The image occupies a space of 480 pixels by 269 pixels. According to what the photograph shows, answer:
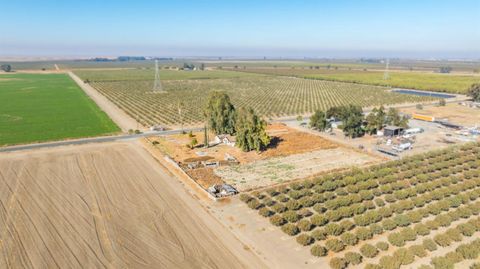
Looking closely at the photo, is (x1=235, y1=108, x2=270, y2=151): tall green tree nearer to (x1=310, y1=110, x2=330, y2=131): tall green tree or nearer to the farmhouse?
the farmhouse

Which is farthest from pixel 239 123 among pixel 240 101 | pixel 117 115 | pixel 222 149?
pixel 240 101

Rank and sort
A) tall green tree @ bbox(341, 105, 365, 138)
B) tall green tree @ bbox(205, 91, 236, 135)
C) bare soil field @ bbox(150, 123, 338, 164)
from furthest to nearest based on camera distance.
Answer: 1. tall green tree @ bbox(341, 105, 365, 138)
2. tall green tree @ bbox(205, 91, 236, 135)
3. bare soil field @ bbox(150, 123, 338, 164)

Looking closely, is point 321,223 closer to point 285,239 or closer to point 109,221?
point 285,239

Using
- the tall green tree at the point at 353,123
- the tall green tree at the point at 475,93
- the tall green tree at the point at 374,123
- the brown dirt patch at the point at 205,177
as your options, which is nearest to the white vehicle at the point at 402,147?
the tall green tree at the point at 353,123

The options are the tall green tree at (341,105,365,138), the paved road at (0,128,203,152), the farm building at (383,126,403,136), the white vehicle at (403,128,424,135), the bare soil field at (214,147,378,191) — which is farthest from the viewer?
the white vehicle at (403,128,424,135)

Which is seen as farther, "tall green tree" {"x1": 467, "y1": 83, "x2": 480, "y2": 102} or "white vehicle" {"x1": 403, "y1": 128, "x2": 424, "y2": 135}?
"tall green tree" {"x1": 467, "y1": 83, "x2": 480, "y2": 102}

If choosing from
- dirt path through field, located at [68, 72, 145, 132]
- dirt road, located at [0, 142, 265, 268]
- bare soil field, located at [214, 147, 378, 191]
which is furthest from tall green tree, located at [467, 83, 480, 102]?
dirt road, located at [0, 142, 265, 268]

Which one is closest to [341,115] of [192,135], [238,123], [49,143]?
[238,123]

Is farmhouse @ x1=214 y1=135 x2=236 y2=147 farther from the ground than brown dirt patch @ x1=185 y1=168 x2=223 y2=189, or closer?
farther from the ground
